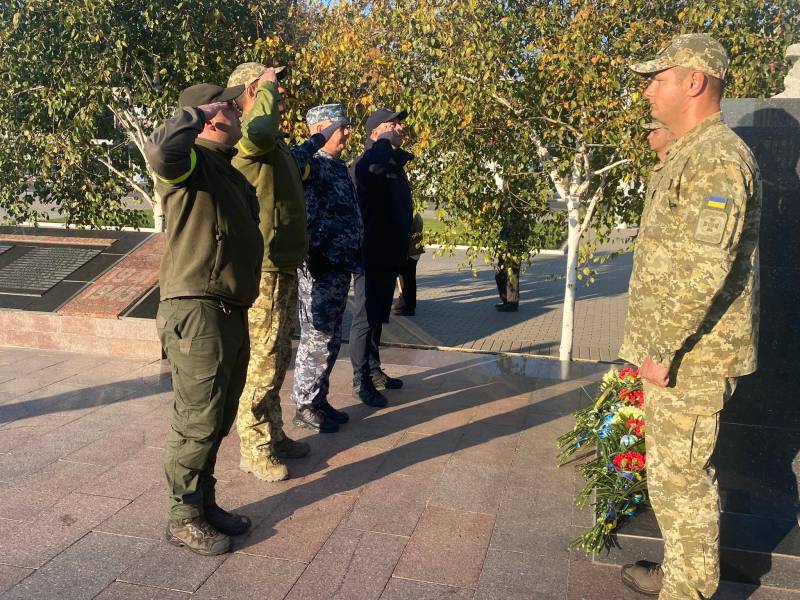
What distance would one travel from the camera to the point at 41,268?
23.0 ft

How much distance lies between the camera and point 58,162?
25.3 ft

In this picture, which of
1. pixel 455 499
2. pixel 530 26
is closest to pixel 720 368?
pixel 455 499

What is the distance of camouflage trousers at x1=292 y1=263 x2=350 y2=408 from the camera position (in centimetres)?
453

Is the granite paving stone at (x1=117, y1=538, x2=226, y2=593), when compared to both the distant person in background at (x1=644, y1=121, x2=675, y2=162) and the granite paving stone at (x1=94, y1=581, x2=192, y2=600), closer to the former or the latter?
the granite paving stone at (x1=94, y1=581, x2=192, y2=600)

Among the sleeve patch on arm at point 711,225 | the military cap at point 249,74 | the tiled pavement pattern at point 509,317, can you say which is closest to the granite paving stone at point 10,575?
the military cap at point 249,74

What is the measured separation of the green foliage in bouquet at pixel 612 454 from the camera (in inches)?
128

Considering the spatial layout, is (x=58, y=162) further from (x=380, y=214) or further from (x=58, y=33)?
(x=380, y=214)

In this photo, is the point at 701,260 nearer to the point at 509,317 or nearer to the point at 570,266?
the point at 570,266

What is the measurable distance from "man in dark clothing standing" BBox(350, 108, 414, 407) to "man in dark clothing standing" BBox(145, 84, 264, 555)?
195 centimetres

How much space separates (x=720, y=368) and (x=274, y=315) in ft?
7.22

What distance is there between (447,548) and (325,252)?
1.94 metres

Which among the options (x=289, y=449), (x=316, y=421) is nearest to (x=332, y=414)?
(x=316, y=421)

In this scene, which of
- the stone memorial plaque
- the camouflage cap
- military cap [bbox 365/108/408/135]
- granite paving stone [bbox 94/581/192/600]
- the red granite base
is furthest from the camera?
the stone memorial plaque

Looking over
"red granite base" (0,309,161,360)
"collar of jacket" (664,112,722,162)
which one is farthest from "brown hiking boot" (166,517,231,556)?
"red granite base" (0,309,161,360)
